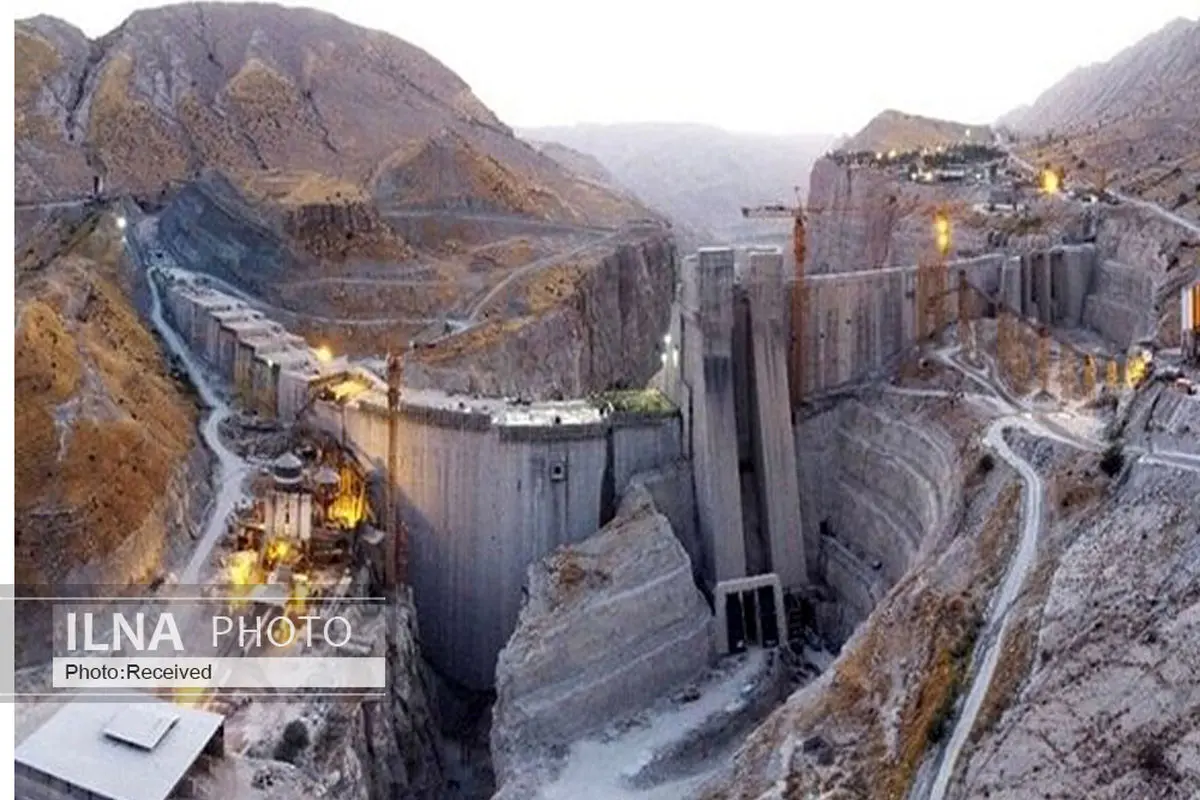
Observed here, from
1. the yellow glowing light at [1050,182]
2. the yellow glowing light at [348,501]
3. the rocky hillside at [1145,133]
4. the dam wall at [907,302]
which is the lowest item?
the yellow glowing light at [348,501]

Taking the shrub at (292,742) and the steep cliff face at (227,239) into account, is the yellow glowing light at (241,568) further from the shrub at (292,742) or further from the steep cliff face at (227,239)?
the steep cliff face at (227,239)

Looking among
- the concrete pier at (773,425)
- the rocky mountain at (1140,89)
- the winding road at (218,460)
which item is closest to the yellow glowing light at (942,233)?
the concrete pier at (773,425)

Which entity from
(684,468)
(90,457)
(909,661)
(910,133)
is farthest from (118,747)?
(910,133)

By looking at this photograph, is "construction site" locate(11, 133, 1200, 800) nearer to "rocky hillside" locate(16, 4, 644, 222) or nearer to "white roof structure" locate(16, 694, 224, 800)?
"white roof structure" locate(16, 694, 224, 800)

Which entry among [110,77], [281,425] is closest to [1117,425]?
[281,425]

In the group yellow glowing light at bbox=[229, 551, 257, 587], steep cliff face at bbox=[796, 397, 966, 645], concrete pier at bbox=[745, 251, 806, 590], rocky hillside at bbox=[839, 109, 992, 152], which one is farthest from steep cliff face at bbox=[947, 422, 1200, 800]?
rocky hillside at bbox=[839, 109, 992, 152]

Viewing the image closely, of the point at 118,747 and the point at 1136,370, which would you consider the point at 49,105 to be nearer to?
the point at 118,747
